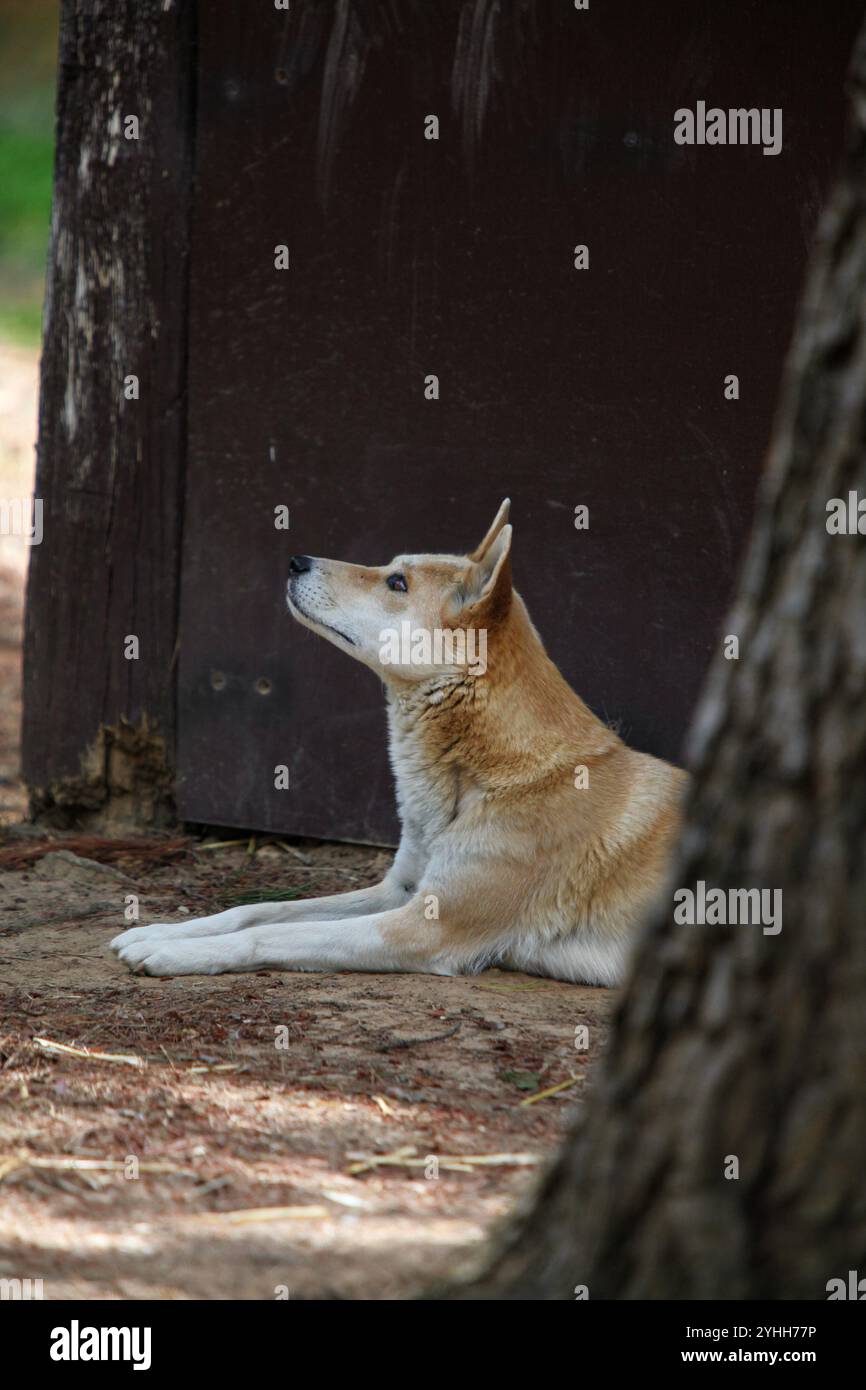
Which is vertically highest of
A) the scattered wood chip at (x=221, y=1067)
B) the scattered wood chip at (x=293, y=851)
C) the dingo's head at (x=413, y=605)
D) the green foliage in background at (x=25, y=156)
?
the green foliage in background at (x=25, y=156)

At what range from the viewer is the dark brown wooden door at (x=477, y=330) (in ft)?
16.8

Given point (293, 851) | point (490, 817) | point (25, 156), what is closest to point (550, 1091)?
point (490, 817)

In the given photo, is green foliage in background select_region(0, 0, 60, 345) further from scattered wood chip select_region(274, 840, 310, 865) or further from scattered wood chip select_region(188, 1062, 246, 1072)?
scattered wood chip select_region(188, 1062, 246, 1072)

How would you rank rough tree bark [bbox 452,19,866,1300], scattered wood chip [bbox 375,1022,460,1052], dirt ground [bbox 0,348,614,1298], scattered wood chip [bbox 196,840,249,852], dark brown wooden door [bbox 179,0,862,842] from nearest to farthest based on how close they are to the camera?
rough tree bark [bbox 452,19,866,1300], dirt ground [bbox 0,348,614,1298], scattered wood chip [bbox 375,1022,460,1052], dark brown wooden door [bbox 179,0,862,842], scattered wood chip [bbox 196,840,249,852]

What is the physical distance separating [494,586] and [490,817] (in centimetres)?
74

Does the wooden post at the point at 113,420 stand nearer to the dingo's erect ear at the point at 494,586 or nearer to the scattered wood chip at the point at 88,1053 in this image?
the dingo's erect ear at the point at 494,586

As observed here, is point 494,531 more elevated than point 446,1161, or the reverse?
point 494,531

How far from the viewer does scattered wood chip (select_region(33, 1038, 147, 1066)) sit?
3.72m

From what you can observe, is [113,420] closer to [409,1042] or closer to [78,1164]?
[409,1042]

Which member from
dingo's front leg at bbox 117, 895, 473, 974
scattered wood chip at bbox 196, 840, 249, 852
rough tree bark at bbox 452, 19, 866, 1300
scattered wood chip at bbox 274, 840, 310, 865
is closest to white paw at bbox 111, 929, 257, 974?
dingo's front leg at bbox 117, 895, 473, 974

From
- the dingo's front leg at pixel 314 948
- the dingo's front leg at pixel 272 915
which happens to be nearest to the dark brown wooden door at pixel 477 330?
the dingo's front leg at pixel 272 915

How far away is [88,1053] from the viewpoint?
3.77 meters

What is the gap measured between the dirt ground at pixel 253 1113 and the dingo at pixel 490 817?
0.34 feet

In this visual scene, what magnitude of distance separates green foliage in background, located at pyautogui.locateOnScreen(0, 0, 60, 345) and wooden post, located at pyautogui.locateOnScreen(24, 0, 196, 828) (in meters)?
7.16
